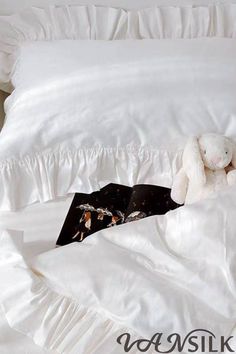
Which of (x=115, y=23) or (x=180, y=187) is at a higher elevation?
(x=115, y=23)

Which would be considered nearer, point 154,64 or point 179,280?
point 179,280

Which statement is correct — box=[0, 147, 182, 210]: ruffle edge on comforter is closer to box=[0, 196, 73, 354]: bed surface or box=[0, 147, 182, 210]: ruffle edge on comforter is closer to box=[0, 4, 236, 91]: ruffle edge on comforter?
box=[0, 196, 73, 354]: bed surface

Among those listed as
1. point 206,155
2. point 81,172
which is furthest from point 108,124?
point 206,155

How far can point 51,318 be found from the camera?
0.78 m

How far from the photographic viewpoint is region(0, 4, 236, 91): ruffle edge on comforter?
129 centimetres

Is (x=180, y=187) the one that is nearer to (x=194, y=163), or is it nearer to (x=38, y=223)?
(x=194, y=163)

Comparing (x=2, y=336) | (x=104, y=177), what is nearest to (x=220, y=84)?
(x=104, y=177)

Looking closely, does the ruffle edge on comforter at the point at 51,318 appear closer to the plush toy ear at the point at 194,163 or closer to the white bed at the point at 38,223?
the white bed at the point at 38,223

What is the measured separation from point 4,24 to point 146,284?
0.85m

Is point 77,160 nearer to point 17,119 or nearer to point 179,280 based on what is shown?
point 17,119

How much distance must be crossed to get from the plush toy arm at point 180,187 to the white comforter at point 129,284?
0.15m

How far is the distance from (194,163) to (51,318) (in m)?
0.44

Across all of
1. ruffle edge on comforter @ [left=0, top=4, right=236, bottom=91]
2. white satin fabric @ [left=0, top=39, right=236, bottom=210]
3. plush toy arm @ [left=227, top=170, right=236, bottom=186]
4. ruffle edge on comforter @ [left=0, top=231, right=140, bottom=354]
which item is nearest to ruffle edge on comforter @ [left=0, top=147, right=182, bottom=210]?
white satin fabric @ [left=0, top=39, right=236, bottom=210]

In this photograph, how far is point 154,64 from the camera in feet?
3.76
